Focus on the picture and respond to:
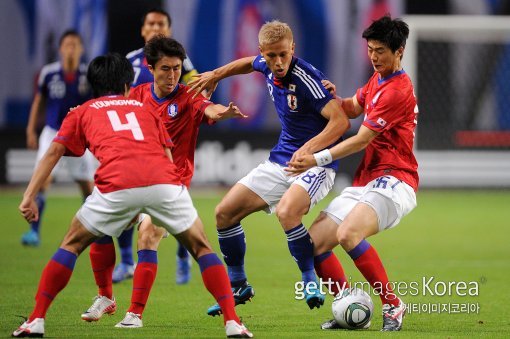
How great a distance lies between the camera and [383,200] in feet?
23.0

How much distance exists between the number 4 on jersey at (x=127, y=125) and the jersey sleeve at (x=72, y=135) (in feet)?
0.68

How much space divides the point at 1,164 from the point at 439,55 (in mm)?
8400

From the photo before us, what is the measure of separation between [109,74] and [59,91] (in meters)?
5.96

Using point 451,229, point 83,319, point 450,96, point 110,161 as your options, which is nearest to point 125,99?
point 110,161

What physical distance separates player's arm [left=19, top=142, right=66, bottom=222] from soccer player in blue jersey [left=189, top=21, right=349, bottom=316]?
1516mm

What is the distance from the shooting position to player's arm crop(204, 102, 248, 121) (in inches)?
274

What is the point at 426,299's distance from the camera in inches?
332

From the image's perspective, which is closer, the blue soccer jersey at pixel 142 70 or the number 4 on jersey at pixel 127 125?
the number 4 on jersey at pixel 127 125

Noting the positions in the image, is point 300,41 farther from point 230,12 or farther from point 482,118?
point 482,118

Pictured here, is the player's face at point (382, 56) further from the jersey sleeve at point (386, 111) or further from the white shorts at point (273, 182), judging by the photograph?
the white shorts at point (273, 182)

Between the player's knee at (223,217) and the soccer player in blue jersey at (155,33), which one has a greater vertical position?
the soccer player in blue jersey at (155,33)

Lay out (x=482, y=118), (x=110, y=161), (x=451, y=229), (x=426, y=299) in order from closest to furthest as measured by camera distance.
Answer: (x=110, y=161) < (x=426, y=299) < (x=451, y=229) < (x=482, y=118)

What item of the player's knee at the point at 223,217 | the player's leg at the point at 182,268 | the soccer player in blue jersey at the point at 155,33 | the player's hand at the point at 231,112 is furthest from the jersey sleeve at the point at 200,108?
the player's leg at the point at 182,268

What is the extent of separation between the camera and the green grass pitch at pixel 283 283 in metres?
6.89
